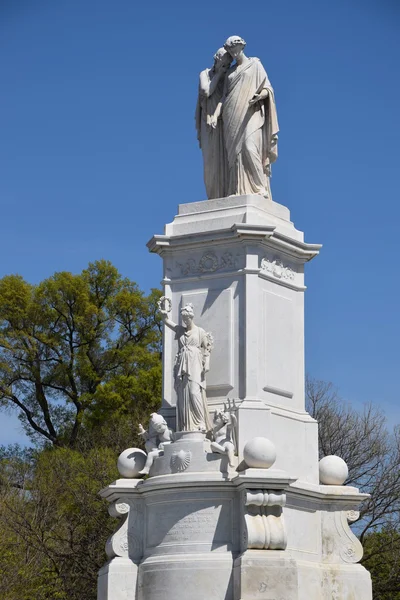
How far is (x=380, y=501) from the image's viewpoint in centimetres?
3002

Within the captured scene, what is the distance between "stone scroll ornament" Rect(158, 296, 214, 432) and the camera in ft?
58.0

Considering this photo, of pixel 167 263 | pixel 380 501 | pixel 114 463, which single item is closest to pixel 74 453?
pixel 114 463

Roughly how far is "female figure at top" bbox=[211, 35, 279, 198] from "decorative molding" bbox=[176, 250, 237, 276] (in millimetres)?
1099

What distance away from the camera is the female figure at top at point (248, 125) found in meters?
19.1

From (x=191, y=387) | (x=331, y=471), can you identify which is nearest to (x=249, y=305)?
(x=191, y=387)

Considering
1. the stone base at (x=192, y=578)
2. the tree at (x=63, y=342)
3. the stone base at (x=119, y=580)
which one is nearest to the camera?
the stone base at (x=192, y=578)

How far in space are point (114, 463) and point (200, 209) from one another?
12.5 meters

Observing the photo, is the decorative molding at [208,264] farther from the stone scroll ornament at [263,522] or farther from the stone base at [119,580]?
the stone base at [119,580]

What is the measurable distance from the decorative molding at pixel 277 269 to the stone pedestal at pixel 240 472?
23 mm

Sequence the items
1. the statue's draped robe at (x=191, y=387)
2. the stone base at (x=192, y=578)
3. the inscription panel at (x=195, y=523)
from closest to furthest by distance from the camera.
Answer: the stone base at (x=192, y=578) → the inscription panel at (x=195, y=523) → the statue's draped robe at (x=191, y=387)

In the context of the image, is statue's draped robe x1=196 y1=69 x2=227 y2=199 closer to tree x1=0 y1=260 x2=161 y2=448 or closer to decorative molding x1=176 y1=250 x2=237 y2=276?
decorative molding x1=176 y1=250 x2=237 y2=276

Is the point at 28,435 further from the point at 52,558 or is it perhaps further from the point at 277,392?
the point at 277,392

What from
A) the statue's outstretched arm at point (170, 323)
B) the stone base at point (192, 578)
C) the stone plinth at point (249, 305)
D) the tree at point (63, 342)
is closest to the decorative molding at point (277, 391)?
the stone plinth at point (249, 305)

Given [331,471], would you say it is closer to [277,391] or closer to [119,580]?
[277,391]
